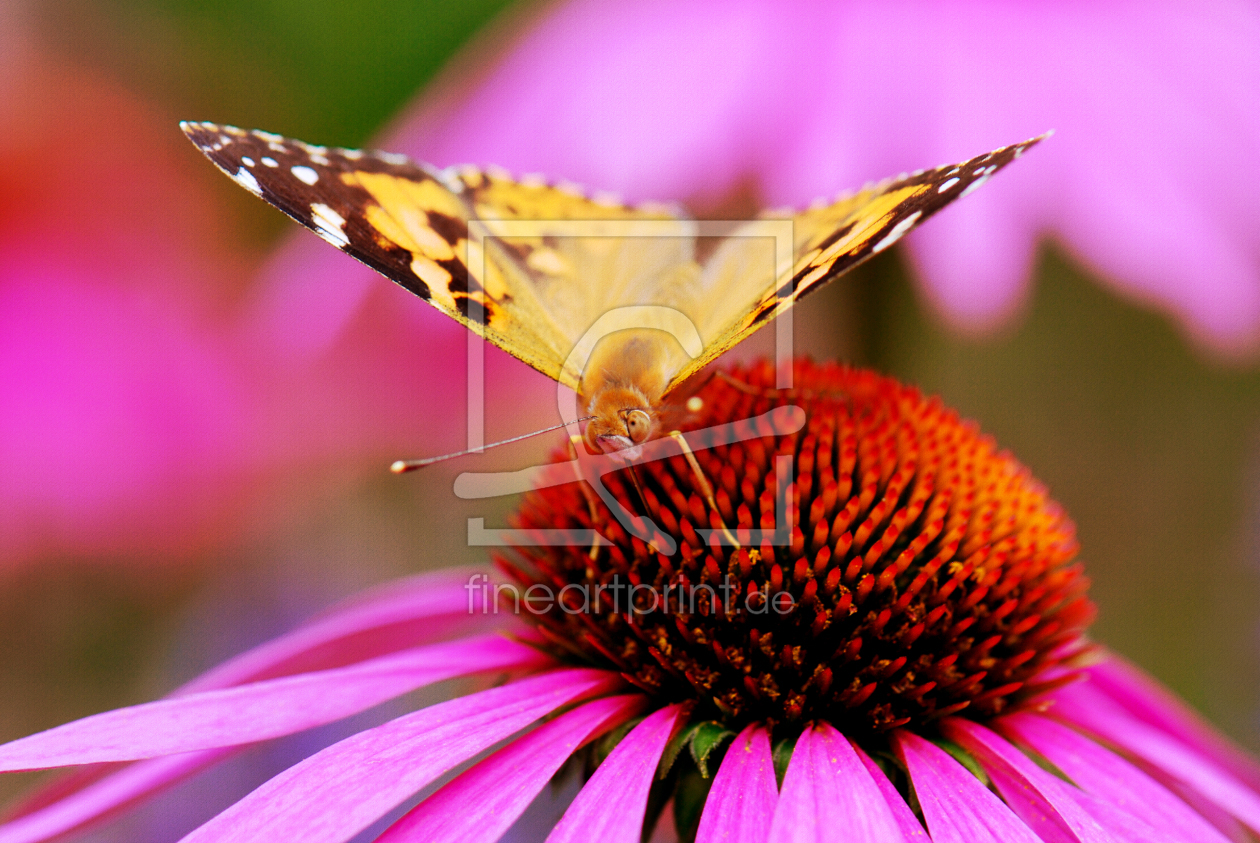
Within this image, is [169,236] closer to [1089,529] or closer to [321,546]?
[321,546]

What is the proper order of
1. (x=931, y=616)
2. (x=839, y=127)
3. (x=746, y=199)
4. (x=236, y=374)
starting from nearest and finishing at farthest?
(x=931, y=616) < (x=839, y=127) < (x=746, y=199) < (x=236, y=374)

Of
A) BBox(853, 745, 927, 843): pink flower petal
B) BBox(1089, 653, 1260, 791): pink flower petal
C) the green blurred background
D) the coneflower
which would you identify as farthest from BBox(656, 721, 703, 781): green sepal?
the green blurred background

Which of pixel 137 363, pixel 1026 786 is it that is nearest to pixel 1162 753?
pixel 1026 786

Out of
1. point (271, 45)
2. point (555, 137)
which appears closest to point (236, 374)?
point (271, 45)

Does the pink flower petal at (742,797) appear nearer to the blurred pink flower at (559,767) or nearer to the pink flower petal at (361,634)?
the blurred pink flower at (559,767)

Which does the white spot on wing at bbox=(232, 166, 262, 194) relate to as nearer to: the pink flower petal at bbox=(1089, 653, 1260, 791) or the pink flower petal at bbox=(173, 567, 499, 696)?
the pink flower petal at bbox=(173, 567, 499, 696)

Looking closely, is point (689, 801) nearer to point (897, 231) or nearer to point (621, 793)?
point (621, 793)

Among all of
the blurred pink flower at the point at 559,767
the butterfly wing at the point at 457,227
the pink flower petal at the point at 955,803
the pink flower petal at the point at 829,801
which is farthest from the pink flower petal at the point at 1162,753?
the butterfly wing at the point at 457,227
